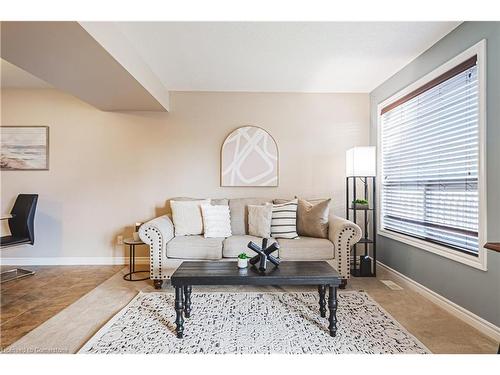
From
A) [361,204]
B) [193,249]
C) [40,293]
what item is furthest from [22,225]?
[361,204]

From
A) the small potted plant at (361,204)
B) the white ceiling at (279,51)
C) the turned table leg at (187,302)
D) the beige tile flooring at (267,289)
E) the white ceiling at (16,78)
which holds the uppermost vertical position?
the white ceiling at (16,78)

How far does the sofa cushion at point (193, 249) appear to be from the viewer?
3.01 m

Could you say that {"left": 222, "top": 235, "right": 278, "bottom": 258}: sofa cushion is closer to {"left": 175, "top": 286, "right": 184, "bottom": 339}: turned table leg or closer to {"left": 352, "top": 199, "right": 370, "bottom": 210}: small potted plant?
{"left": 175, "top": 286, "right": 184, "bottom": 339}: turned table leg

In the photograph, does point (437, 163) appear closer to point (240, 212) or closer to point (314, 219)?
point (314, 219)

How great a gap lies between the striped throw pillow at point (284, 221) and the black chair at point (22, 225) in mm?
3065

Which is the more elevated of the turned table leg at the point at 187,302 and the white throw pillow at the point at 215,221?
the white throw pillow at the point at 215,221

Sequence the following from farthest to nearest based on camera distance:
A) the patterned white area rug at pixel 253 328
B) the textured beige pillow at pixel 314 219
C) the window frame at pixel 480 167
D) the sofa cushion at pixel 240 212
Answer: the sofa cushion at pixel 240 212
the textured beige pillow at pixel 314 219
the window frame at pixel 480 167
the patterned white area rug at pixel 253 328

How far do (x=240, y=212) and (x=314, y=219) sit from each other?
95 centimetres

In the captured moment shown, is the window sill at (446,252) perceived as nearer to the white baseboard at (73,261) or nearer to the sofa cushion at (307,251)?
the sofa cushion at (307,251)

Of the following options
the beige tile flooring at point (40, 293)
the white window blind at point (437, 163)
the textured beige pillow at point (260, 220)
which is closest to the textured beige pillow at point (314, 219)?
the textured beige pillow at point (260, 220)

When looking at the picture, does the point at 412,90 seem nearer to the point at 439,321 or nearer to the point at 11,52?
the point at 439,321

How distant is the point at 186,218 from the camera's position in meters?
3.35

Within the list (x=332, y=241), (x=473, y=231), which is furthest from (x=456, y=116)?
(x=332, y=241)

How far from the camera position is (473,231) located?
2.20 metres
